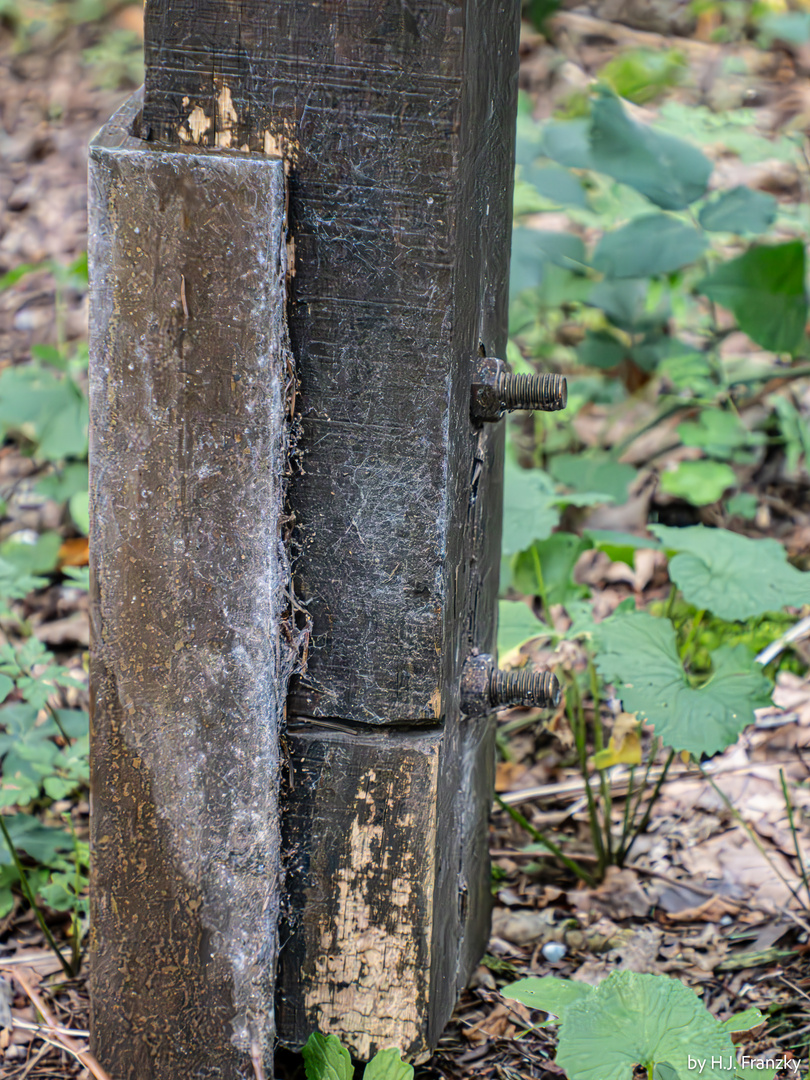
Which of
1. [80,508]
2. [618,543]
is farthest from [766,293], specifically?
[80,508]

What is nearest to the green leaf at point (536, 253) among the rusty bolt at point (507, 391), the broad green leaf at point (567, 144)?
the broad green leaf at point (567, 144)

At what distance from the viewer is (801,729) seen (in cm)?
222

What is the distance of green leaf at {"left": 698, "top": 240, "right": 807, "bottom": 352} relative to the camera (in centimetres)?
242

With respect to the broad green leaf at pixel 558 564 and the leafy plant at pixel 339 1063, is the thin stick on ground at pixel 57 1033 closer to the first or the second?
the leafy plant at pixel 339 1063

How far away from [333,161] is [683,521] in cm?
213

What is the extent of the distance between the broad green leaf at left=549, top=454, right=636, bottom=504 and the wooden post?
1.38 metres

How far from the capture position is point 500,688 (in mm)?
1337

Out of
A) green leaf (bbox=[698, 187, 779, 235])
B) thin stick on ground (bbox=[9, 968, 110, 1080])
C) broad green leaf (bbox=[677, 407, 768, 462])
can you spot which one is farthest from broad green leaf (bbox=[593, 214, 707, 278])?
thin stick on ground (bbox=[9, 968, 110, 1080])

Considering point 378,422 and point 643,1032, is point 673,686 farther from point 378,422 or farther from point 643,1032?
point 378,422

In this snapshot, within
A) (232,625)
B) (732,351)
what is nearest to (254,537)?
(232,625)

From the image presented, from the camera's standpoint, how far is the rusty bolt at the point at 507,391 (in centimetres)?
123

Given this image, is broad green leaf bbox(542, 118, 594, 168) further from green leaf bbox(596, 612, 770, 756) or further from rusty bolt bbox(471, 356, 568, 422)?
rusty bolt bbox(471, 356, 568, 422)

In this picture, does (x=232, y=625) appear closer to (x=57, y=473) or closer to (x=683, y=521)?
(x=57, y=473)

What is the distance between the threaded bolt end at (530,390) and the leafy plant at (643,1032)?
74 cm
